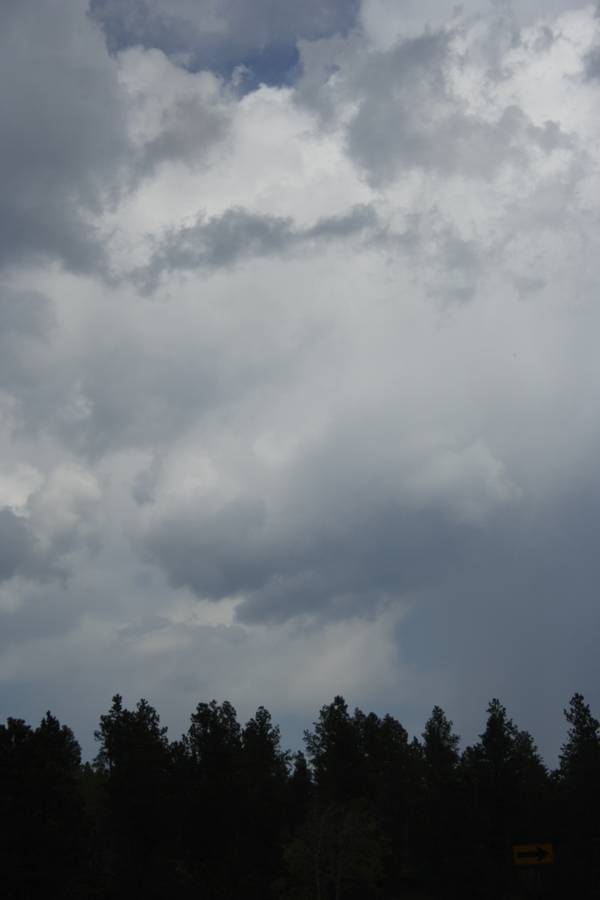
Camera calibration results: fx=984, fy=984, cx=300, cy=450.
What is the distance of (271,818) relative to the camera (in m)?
87.6

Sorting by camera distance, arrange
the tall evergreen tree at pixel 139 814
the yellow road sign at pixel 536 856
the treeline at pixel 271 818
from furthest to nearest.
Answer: the tall evergreen tree at pixel 139 814 < the treeline at pixel 271 818 < the yellow road sign at pixel 536 856

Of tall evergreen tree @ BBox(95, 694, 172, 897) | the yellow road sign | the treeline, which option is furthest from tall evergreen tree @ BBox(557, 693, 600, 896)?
the yellow road sign

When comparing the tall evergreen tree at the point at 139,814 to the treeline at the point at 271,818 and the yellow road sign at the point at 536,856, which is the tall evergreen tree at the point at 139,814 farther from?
the yellow road sign at the point at 536,856

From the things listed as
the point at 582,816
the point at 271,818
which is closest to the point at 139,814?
the point at 271,818

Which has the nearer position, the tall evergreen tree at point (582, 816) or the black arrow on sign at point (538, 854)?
the black arrow on sign at point (538, 854)

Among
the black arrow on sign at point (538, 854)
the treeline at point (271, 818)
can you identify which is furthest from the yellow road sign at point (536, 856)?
the treeline at point (271, 818)

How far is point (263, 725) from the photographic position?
363 ft

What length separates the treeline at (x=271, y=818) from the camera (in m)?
65.6

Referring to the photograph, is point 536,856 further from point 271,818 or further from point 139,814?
point 271,818

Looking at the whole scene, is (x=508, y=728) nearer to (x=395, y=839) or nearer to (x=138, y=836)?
(x=395, y=839)

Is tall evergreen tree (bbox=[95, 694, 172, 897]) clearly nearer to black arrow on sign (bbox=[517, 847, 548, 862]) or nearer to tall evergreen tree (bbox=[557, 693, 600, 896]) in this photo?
tall evergreen tree (bbox=[557, 693, 600, 896])

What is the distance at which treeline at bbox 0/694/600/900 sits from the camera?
65625 mm

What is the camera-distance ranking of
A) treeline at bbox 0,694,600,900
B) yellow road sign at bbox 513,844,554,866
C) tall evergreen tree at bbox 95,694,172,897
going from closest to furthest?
yellow road sign at bbox 513,844,554,866
treeline at bbox 0,694,600,900
tall evergreen tree at bbox 95,694,172,897

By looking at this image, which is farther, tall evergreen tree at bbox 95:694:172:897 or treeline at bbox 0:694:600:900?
tall evergreen tree at bbox 95:694:172:897
